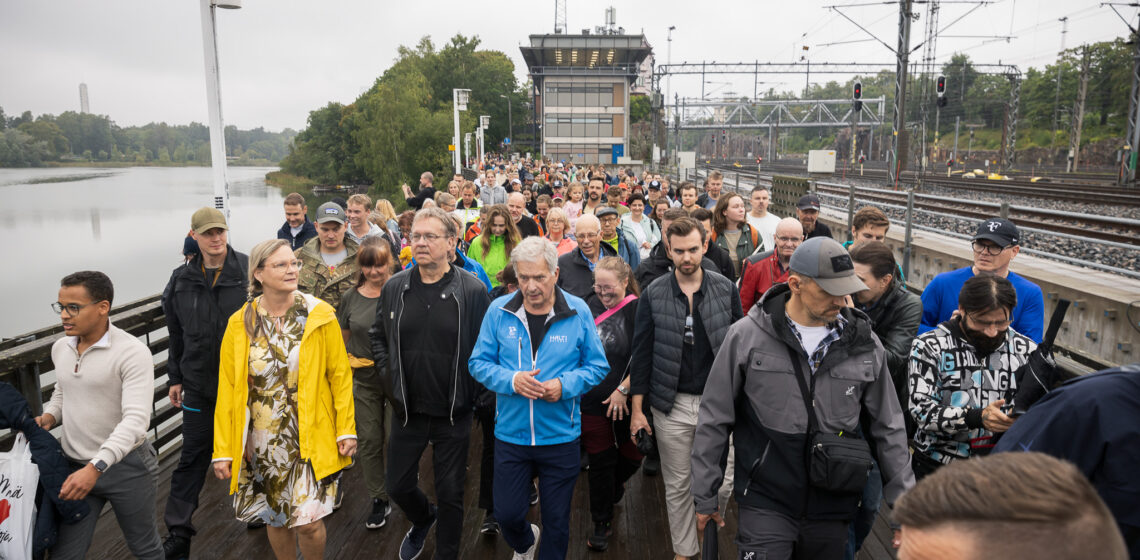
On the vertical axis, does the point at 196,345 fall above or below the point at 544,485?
above

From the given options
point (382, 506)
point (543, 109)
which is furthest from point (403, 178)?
point (382, 506)

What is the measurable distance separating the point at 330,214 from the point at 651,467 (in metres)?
3.11

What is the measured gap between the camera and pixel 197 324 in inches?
151

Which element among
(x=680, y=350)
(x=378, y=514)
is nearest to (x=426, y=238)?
(x=680, y=350)

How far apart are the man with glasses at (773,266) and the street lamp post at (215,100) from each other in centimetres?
481

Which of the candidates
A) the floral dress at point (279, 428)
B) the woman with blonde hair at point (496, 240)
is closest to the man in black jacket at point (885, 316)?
the floral dress at point (279, 428)

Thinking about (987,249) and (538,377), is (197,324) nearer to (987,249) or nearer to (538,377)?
(538,377)

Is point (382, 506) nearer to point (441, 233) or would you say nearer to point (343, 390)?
point (343, 390)

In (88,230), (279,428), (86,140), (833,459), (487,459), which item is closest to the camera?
(833,459)

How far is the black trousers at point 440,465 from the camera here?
3.58 metres

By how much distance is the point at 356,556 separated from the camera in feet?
A: 12.7

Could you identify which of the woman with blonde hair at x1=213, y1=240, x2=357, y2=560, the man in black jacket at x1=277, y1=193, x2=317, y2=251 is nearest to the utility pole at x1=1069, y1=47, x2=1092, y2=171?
the man in black jacket at x1=277, y1=193, x2=317, y2=251

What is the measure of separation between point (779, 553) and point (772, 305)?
38.0 inches

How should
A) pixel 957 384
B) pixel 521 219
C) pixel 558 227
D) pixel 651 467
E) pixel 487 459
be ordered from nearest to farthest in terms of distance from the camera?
pixel 957 384
pixel 487 459
pixel 651 467
pixel 558 227
pixel 521 219
